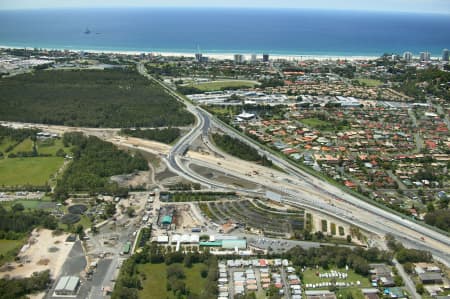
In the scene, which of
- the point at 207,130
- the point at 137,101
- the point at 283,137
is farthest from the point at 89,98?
the point at 283,137

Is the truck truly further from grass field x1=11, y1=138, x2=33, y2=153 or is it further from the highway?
grass field x1=11, y1=138, x2=33, y2=153

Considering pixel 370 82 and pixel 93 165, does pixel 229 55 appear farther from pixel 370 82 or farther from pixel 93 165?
pixel 93 165

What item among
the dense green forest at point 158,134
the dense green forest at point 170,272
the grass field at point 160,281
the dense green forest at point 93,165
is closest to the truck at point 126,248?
the dense green forest at point 170,272

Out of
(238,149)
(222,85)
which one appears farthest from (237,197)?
(222,85)

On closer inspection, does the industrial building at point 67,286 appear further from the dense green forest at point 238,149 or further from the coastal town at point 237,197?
the dense green forest at point 238,149

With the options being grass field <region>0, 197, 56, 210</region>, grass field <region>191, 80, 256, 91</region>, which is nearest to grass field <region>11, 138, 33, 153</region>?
grass field <region>0, 197, 56, 210</region>
